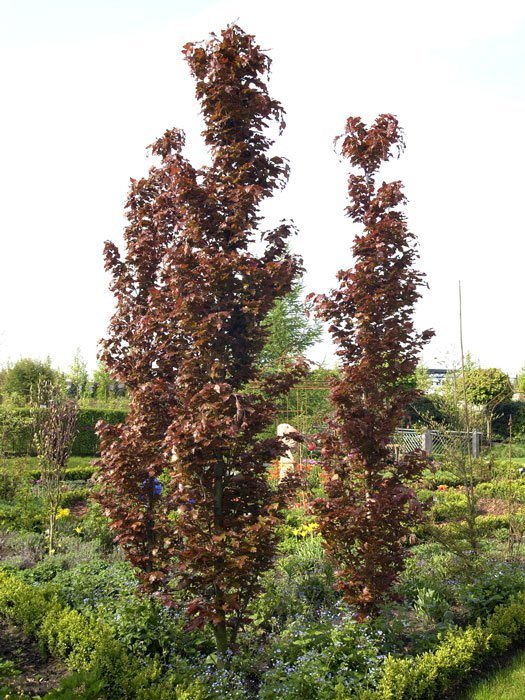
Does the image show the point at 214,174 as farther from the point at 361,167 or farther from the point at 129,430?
the point at 129,430

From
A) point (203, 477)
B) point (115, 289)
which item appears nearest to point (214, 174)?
point (115, 289)

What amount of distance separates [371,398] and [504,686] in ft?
7.45

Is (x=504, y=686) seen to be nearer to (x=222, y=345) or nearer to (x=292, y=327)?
(x=222, y=345)

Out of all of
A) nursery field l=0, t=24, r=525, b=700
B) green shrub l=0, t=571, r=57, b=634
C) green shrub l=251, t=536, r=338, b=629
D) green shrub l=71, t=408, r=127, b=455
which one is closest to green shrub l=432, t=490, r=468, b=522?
nursery field l=0, t=24, r=525, b=700

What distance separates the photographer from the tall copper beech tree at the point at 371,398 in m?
4.79

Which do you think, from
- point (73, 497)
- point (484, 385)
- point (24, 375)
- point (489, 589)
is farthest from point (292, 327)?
point (489, 589)

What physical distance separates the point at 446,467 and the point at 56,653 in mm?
4254

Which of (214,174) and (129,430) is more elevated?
(214,174)

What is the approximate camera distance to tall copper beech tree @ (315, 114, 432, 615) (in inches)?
188

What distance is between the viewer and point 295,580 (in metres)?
5.56

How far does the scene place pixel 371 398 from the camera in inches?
198

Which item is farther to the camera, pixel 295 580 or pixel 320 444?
pixel 295 580

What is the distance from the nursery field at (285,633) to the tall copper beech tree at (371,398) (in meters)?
0.26

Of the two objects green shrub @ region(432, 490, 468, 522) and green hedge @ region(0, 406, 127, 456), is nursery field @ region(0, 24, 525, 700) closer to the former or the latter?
green shrub @ region(432, 490, 468, 522)
